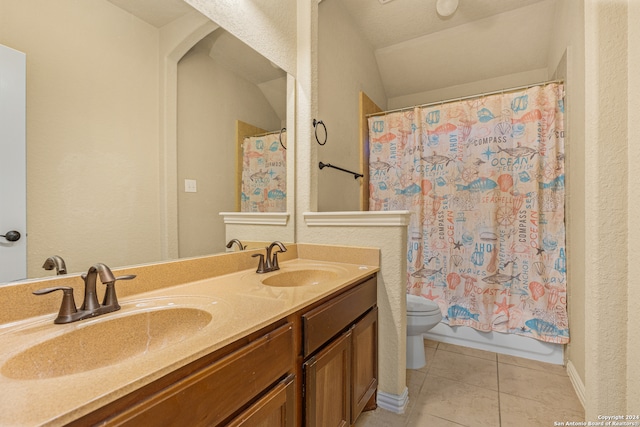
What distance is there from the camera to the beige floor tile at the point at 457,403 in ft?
4.98

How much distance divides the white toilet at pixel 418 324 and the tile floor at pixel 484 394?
0.07m

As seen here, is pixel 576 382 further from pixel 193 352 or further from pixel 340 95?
pixel 340 95

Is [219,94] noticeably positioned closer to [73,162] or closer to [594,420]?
[73,162]

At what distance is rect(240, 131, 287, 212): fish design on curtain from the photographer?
1502 mm

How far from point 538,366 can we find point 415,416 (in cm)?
114

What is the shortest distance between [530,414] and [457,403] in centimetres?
36

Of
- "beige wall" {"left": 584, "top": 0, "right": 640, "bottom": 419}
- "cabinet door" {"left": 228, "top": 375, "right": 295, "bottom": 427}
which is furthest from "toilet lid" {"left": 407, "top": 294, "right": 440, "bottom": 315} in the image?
"cabinet door" {"left": 228, "top": 375, "right": 295, "bottom": 427}

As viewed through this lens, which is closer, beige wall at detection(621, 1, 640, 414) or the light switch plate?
beige wall at detection(621, 1, 640, 414)

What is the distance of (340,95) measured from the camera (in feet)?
7.65

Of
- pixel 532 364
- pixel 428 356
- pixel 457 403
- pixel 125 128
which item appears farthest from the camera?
pixel 428 356

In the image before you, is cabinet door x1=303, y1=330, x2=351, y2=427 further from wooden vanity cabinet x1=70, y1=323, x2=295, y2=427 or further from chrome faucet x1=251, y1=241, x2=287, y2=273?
chrome faucet x1=251, y1=241, x2=287, y2=273

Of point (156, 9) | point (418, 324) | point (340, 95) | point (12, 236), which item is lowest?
point (418, 324)

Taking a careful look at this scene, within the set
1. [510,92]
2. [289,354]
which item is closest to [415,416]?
[289,354]

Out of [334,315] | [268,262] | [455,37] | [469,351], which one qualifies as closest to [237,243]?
[268,262]
